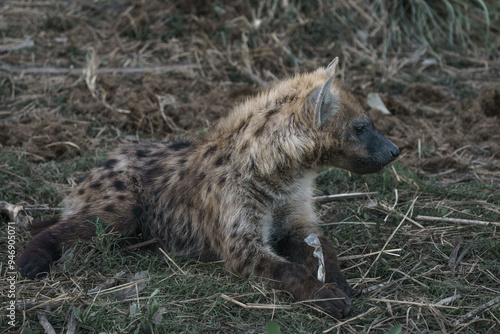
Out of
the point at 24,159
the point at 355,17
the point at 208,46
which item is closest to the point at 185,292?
the point at 24,159

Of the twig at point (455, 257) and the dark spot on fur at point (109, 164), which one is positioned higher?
the dark spot on fur at point (109, 164)

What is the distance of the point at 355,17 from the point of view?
287 inches

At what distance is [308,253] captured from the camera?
3363mm

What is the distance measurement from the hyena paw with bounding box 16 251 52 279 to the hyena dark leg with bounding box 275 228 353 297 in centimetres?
133

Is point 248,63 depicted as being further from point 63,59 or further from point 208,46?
point 63,59

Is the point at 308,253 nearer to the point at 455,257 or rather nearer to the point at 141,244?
the point at 455,257

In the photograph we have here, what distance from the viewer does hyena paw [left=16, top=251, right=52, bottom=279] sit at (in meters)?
3.12

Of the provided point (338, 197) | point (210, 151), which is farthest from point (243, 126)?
point (338, 197)

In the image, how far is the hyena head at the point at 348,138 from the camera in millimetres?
3289

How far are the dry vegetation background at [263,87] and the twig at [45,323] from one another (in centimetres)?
2

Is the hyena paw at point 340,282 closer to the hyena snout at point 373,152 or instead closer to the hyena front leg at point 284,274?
the hyena front leg at point 284,274

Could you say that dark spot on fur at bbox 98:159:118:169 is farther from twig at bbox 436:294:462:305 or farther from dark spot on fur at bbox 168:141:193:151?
twig at bbox 436:294:462:305

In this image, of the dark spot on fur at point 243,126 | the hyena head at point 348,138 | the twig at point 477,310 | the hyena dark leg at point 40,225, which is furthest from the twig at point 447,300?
the hyena dark leg at point 40,225

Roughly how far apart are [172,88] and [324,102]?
3.02 m
